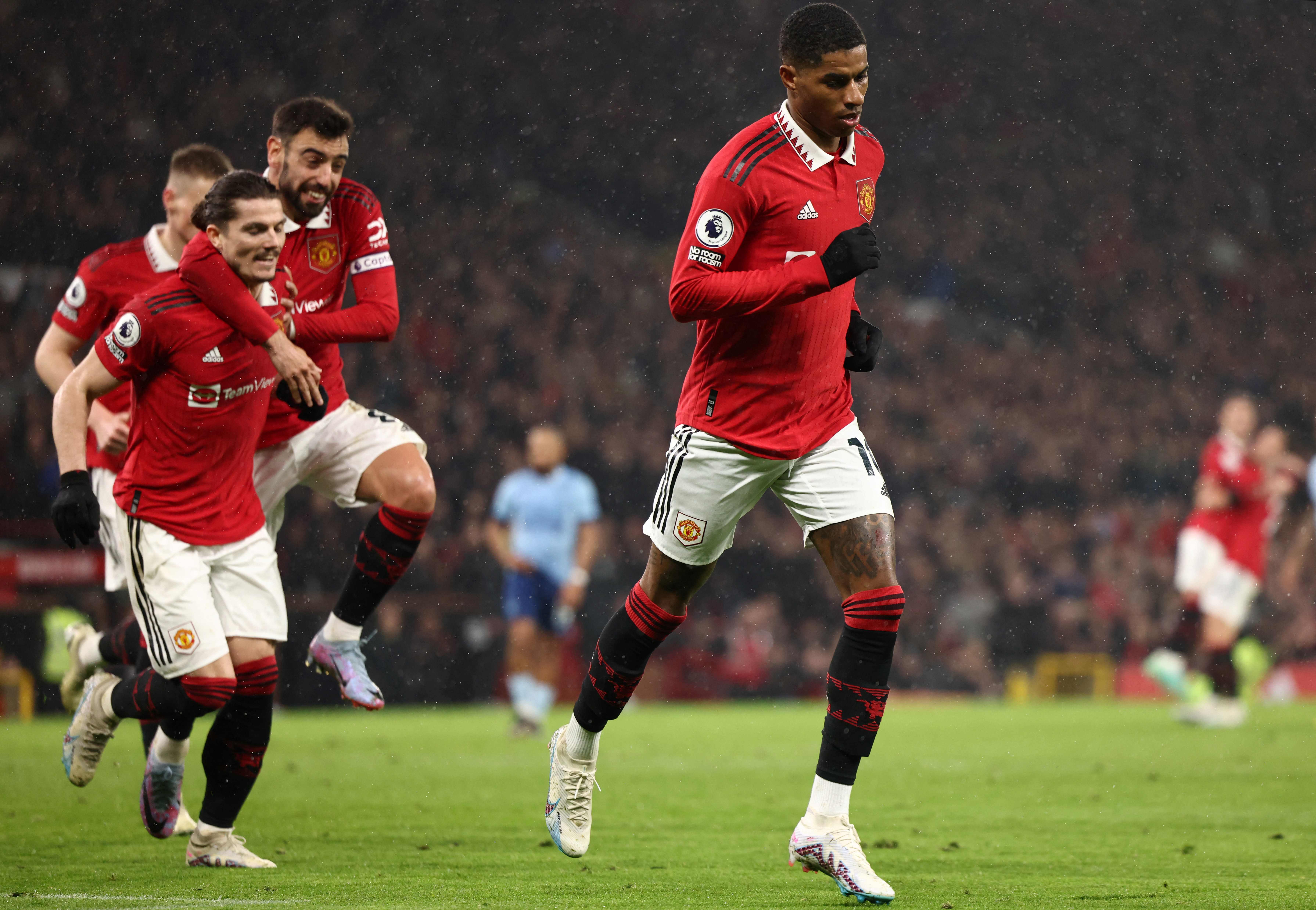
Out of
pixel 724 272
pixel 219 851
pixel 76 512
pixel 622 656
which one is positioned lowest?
pixel 219 851

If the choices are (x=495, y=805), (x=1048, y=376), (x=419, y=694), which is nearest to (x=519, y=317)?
(x=419, y=694)

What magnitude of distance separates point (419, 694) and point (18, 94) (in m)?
6.87

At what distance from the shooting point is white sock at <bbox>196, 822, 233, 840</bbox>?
4.74 metres

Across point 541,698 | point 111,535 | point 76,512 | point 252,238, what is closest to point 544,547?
point 541,698

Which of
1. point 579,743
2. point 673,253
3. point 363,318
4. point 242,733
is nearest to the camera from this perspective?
point 579,743

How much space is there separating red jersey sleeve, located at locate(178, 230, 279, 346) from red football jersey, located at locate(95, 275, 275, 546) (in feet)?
0.19

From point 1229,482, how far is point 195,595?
8469 millimetres

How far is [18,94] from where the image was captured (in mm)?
14156

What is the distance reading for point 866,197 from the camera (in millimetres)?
4355

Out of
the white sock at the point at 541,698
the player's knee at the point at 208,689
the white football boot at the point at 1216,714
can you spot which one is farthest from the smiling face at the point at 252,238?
the white football boot at the point at 1216,714

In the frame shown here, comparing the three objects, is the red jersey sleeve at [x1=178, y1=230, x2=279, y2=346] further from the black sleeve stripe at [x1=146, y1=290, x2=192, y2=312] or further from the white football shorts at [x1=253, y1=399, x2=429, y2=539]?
the white football shorts at [x1=253, y1=399, x2=429, y2=539]

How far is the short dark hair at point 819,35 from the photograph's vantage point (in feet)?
13.4

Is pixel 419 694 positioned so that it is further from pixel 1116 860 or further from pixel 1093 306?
pixel 1093 306

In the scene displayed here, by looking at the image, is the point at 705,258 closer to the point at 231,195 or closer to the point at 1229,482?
the point at 231,195
